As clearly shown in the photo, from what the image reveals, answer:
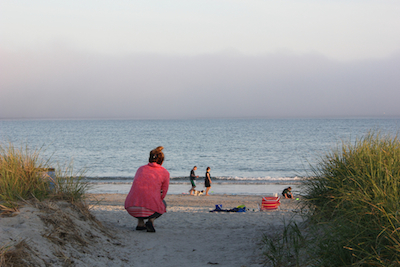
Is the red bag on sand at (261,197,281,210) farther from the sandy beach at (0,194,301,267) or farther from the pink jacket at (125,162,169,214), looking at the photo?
the pink jacket at (125,162,169,214)

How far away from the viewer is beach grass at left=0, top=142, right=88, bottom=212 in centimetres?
514

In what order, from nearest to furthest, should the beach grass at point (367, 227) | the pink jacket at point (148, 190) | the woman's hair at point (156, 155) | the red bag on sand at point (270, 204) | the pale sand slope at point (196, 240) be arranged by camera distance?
the beach grass at point (367, 227), the pale sand slope at point (196, 240), the pink jacket at point (148, 190), the woman's hair at point (156, 155), the red bag on sand at point (270, 204)

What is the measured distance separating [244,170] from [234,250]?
1010 inches

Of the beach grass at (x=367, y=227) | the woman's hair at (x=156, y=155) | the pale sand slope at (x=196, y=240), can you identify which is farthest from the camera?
the woman's hair at (x=156, y=155)

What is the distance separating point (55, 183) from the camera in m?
5.93

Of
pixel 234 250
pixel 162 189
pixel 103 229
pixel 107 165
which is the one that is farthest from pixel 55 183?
pixel 107 165

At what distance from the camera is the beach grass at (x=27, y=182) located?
5.14 m

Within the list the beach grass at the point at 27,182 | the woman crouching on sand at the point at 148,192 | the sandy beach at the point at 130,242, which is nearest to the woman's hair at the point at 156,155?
the woman crouching on sand at the point at 148,192

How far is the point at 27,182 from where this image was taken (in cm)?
553

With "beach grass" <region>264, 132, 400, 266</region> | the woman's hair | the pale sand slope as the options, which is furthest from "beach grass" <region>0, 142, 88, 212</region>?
"beach grass" <region>264, 132, 400, 266</region>

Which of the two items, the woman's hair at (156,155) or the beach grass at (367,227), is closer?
the beach grass at (367,227)

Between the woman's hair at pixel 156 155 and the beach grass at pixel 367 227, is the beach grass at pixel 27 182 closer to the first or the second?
the woman's hair at pixel 156 155

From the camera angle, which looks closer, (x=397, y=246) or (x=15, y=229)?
(x=397, y=246)

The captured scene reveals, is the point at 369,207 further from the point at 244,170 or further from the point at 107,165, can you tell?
the point at 107,165
